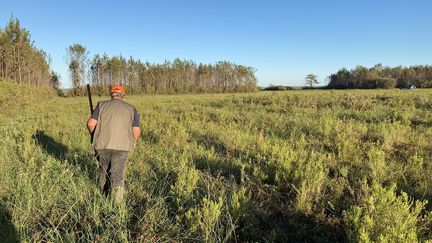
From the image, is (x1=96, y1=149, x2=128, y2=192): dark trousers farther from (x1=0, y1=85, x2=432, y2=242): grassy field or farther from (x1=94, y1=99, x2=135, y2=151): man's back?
(x1=0, y1=85, x2=432, y2=242): grassy field

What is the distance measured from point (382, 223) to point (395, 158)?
4.52 meters

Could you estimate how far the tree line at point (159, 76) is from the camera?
6688 centimetres

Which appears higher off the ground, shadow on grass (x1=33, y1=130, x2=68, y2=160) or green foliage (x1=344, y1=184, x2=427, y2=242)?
green foliage (x1=344, y1=184, x2=427, y2=242)

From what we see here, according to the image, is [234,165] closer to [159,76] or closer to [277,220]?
[277,220]

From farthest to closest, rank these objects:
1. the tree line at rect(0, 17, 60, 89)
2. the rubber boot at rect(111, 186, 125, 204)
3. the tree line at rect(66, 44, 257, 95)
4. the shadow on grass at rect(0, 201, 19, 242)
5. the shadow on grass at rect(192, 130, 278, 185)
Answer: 1. the tree line at rect(66, 44, 257, 95)
2. the tree line at rect(0, 17, 60, 89)
3. the shadow on grass at rect(192, 130, 278, 185)
4. the rubber boot at rect(111, 186, 125, 204)
5. the shadow on grass at rect(0, 201, 19, 242)

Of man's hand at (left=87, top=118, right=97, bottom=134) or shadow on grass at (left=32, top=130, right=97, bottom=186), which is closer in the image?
man's hand at (left=87, top=118, right=97, bottom=134)

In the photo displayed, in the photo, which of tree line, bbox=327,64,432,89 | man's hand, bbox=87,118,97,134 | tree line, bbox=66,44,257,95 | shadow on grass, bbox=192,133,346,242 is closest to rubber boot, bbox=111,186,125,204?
man's hand, bbox=87,118,97,134

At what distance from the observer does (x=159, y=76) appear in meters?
78.6

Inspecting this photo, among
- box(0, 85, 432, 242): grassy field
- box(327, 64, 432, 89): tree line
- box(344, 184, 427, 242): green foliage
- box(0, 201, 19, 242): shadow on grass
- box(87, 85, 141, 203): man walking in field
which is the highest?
box(327, 64, 432, 89): tree line

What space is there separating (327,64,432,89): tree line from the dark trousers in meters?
82.7

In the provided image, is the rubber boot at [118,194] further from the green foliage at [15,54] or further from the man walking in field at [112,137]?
the green foliage at [15,54]

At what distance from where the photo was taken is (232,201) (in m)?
4.54

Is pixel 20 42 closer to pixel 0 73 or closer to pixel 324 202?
pixel 0 73

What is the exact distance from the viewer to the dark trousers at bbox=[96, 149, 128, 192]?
5.46 m
